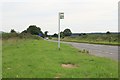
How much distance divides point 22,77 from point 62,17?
19.2 m

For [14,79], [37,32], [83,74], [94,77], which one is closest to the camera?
[14,79]

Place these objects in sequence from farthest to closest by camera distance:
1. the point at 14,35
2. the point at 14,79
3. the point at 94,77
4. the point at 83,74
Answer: the point at 14,35 < the point at 83,74 < the point at 94,77 < the point at 14,79

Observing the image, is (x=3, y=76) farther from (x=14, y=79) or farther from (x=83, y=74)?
(x=83, y=74)

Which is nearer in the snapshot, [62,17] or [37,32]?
[62,17]

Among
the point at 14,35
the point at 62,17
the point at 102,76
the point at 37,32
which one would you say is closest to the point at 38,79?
the point at 102,76

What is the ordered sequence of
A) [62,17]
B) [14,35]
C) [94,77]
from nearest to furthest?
[94,77], [62,17], [14,35]

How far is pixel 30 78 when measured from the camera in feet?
30.7

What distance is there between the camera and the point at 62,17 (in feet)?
93.0

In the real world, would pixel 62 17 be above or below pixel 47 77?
above

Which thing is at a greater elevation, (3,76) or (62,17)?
(62,17)

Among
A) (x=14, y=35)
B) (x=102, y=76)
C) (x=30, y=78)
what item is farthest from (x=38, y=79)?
(x=14, y=35)

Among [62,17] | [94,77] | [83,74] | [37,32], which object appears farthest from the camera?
[37,32]

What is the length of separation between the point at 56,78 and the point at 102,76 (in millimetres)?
1651

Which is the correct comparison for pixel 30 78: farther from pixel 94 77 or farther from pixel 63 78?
pixel 94 77
